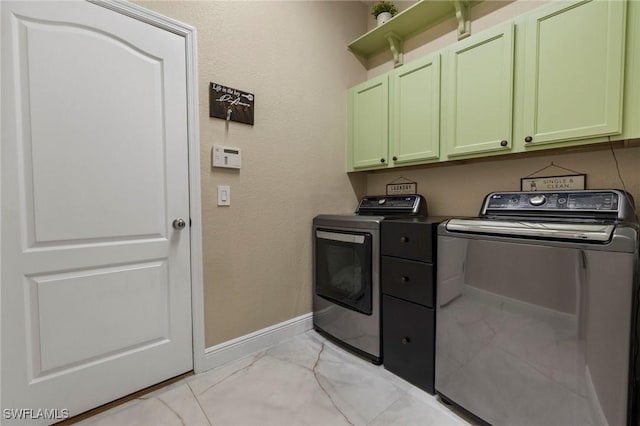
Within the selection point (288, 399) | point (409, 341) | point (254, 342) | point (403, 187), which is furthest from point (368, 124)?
point (288, 399)

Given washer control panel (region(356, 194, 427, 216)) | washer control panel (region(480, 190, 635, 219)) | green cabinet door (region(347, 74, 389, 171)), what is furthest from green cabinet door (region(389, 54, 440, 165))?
washer control panel (region(480, 190, 635, 219))

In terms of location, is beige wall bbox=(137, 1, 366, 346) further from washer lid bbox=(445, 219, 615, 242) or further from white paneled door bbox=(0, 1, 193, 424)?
washer lid bbox=(445, 219, 615, 242)

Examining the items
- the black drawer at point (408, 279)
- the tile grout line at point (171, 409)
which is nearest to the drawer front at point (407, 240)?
the black drawer at point (408, 279)

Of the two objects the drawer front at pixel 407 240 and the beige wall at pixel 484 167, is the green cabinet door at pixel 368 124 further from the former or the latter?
the drawer front at pixel 407 240

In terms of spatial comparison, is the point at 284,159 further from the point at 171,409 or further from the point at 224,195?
the point at 171,409

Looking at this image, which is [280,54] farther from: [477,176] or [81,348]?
[81,348]

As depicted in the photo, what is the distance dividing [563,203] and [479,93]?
0.74m

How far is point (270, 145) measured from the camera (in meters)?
1.95

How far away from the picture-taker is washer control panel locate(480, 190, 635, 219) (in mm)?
1229

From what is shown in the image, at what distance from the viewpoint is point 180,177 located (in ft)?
5.17

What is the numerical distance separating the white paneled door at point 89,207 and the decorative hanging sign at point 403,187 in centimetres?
161

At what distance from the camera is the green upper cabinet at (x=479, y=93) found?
1516 mm

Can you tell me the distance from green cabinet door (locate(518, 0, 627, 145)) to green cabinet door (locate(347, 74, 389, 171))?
89 centimetres

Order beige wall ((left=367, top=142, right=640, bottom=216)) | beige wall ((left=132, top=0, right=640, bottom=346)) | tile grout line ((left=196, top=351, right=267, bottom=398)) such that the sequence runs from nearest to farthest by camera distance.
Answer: beige wall ((left=367, top=142, right=640, bottom=216)) < tile grout line ((left=196, top=351, right=267, bottom=398)) < beige wall ((left=132, top=0, right=640, bottom=346))
